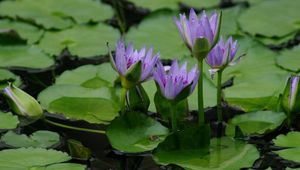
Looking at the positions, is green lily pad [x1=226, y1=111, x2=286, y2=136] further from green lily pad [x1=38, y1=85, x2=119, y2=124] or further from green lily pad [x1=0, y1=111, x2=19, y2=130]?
green lily pad [x1=0, y1=111, x2=19, y2=130]

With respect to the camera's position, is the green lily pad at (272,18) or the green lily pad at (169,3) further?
the green lily pad at (169,3)

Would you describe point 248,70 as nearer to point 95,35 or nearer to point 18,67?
point 95,35

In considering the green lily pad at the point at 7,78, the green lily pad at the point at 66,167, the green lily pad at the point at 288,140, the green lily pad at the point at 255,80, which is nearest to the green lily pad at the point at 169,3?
the green lily pad at the point at 255,80

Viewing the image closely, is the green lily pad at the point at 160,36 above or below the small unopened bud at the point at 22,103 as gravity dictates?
above

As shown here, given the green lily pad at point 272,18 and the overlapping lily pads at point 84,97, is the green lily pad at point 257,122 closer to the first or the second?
the overlapping lily pads at point 84,97

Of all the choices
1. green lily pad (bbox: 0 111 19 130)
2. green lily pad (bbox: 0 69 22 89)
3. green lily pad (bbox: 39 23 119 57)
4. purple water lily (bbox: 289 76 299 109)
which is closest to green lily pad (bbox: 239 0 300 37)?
green lily pad (bbox: 39 23 119 57)

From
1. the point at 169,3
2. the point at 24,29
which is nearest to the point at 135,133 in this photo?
the point at 24,29

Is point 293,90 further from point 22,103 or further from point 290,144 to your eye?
point 22,103
